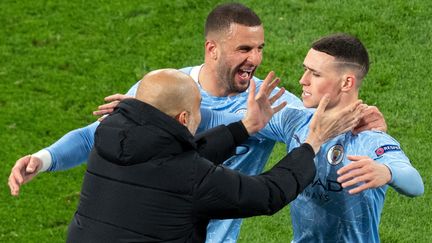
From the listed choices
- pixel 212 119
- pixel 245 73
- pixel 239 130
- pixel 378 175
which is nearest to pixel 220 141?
pixel 239 130

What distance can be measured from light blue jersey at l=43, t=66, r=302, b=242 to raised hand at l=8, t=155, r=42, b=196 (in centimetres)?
24

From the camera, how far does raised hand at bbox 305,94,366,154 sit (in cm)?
664

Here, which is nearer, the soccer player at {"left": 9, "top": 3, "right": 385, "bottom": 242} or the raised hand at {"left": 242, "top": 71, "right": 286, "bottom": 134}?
the raised hand at {"left": 242, "top": 71, "right": 286, "bottom": 134}

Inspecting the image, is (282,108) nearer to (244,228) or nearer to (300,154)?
(300,154)

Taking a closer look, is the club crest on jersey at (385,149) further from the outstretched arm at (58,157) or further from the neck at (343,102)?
the outstretched arm at (58,157)

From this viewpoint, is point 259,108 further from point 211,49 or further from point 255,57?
point 211,49

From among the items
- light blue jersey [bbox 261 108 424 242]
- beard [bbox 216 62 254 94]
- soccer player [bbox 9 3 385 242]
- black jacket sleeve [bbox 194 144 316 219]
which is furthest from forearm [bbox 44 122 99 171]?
black jacket sleeve [bbox 194 144 316 219]

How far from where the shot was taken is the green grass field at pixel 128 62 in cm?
1125

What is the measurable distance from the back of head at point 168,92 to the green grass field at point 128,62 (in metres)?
4.54

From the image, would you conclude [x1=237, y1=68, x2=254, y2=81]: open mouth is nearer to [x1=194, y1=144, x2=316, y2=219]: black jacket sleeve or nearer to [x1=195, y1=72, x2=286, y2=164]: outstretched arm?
[x1=195, y1=72, x2=286, y2=164]: outstretched arm

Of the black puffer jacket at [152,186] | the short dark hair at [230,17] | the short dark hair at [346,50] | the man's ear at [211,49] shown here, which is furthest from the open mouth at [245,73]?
the black puffer jacket at [152,186]

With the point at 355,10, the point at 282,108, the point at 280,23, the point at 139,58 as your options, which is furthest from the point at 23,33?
the point at 282,108

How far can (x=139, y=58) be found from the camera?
43.9ft

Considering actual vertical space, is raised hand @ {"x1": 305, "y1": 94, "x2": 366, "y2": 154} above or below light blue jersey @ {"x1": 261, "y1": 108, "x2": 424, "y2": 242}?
above
